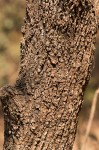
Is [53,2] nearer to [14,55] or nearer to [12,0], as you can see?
[14,55]

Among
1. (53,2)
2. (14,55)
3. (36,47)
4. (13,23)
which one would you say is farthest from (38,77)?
(13,23)

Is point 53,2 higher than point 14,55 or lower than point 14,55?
lower

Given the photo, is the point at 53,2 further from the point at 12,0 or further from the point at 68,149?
the point at 12,0

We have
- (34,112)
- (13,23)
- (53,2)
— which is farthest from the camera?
(13,23)

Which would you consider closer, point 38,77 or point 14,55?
point 38,77

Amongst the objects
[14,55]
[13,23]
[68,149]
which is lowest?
[68,149]

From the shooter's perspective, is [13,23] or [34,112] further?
[13,23]

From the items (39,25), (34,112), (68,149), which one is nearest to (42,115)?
(34,112)

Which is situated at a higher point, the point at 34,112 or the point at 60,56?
the point at 60,56

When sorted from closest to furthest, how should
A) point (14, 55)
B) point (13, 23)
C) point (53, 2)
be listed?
point (53, 2) < point (14, 55) < point (13, 23)
